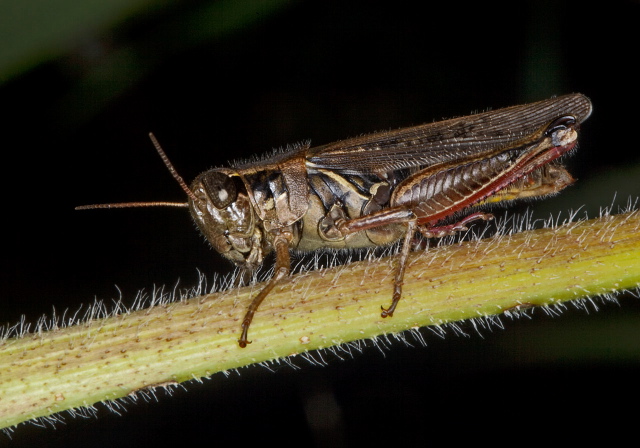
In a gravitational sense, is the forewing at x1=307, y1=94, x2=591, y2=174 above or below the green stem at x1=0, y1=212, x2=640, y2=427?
above

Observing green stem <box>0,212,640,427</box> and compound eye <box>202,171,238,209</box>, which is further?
compound eye <box>202,171,238,209</box>

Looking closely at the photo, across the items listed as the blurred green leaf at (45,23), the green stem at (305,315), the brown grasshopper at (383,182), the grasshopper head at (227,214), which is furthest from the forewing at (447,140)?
the blurred green leaf at (45,23)

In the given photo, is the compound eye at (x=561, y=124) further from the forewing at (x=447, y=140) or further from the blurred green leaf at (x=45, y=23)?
the blurred green leaf at (x=45, y=23)

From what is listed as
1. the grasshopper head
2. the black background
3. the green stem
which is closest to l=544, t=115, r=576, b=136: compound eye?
the black background

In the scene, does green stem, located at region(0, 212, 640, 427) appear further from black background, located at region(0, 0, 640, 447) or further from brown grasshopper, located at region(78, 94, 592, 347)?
black background, located at region(0, 0, 640, 447)

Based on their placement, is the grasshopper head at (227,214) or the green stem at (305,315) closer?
the green stem at (305,315)

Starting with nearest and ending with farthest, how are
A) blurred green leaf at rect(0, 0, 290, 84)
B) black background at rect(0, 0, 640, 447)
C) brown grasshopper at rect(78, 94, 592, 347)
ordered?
blurred green leaf at rect(0, 0, 290, 84) < brown grasshopper at rect(78, 94, 592, 347) < black background at rect(0, 0, 640, 447)

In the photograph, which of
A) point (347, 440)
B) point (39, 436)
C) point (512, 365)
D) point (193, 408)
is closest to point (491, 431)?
point (512, 365)
